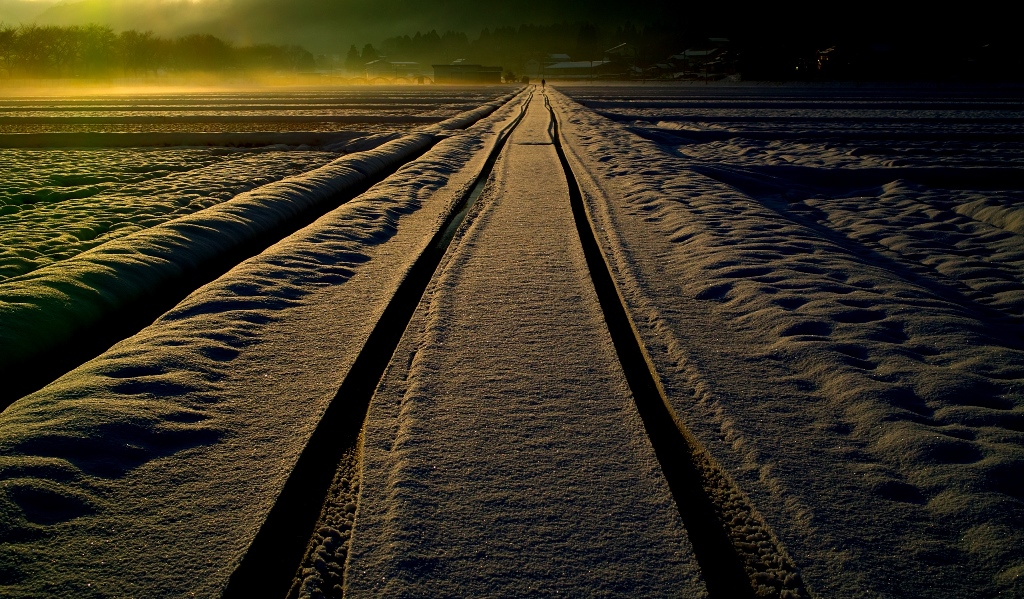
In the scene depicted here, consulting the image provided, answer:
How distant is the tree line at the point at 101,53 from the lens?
272ft

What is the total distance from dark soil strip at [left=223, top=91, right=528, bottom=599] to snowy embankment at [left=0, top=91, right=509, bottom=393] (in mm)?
1953

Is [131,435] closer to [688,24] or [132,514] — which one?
[132,514]

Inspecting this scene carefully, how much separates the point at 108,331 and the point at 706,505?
3.73 metres

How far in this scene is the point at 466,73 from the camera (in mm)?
98875

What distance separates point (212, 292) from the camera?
3932 mm

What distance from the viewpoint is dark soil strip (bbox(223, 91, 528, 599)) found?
177cm

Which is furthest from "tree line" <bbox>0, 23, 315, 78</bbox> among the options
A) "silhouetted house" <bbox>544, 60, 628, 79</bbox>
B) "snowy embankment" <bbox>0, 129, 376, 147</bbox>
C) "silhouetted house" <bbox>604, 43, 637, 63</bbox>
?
"snowy embankment" <bbox>0, 129, 376, 147</bbox>

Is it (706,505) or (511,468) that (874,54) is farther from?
(511,468)

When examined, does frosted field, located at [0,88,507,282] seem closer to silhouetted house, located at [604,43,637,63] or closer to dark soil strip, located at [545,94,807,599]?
dark soil strip, located at [545,94,807,599]

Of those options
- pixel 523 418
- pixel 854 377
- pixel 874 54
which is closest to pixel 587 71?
pixel 874 54

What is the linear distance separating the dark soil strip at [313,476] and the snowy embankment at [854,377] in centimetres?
149

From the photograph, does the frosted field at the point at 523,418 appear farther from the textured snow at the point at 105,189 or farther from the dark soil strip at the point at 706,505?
the textured snow at the point at 105,189

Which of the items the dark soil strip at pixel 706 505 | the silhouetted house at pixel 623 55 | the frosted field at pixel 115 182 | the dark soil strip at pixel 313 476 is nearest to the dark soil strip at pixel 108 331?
the frosted field at pixel 115 182

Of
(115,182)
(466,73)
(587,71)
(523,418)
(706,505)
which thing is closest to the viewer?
(706,505)
